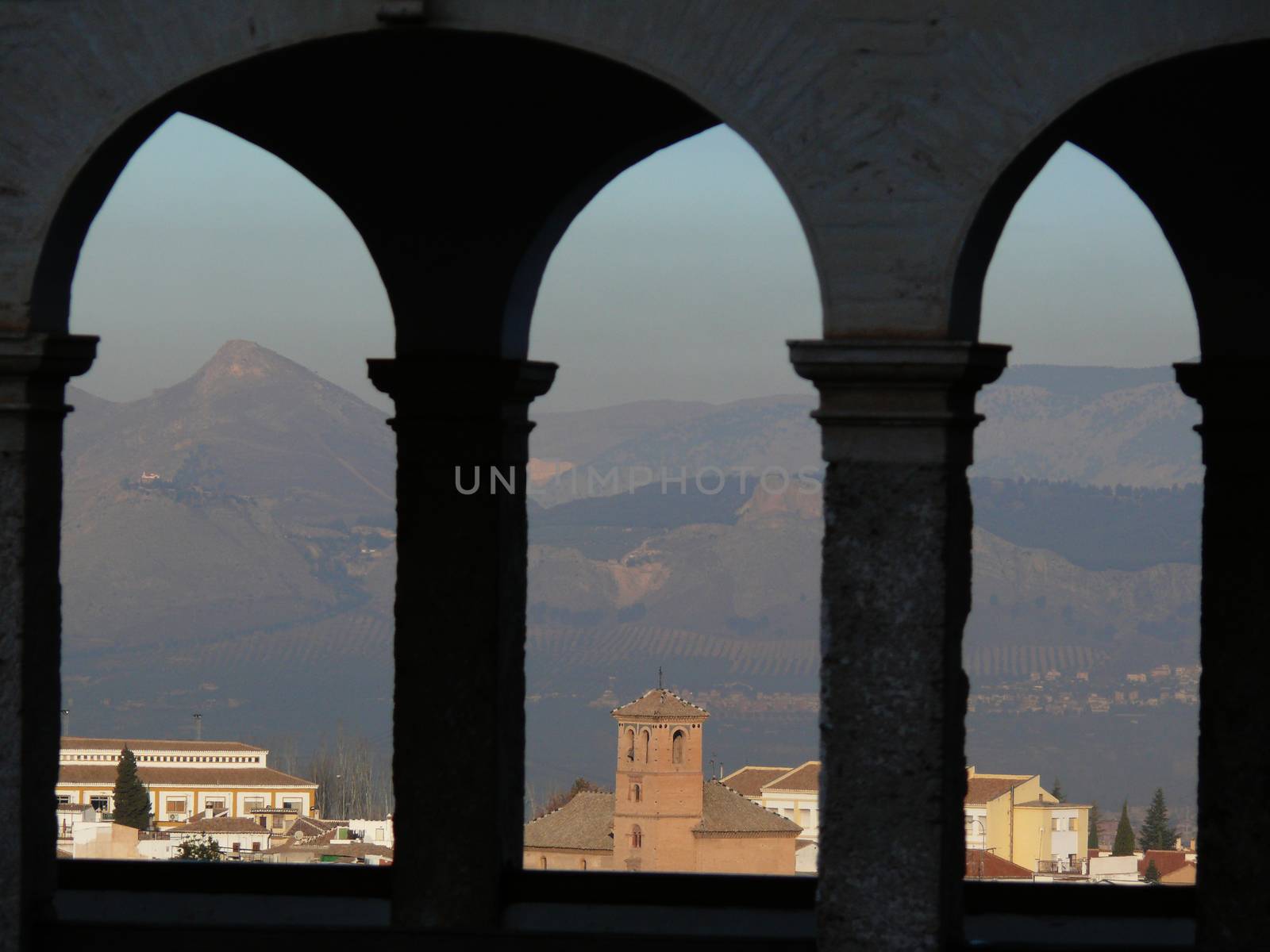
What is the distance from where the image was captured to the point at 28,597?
7.16 metres

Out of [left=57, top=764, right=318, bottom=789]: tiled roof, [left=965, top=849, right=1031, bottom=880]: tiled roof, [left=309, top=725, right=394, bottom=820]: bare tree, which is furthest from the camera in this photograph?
[left=309, top=725, right=394, bottom=820]: bare tree

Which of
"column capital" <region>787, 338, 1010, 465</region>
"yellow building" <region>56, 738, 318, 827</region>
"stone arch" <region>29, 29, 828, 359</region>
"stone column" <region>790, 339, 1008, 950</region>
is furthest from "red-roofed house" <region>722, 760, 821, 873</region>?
"column capital" <region>787, 338, 1010, 465</region>

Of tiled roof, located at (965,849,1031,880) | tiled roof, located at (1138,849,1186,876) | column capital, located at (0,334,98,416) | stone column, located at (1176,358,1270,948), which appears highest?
column capital, located at (0,334,98,416)

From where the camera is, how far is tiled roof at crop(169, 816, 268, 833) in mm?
86000

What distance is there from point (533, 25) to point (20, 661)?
259cm

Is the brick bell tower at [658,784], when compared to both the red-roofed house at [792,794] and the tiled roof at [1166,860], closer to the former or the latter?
the red-roofed house at [792,794]

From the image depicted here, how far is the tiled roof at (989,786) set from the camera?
9456 cm

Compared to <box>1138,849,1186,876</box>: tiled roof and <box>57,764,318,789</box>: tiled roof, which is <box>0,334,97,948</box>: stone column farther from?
<box>57,764,318,789</box>: tiled roof

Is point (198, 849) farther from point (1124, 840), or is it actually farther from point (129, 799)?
point (1124, 840)

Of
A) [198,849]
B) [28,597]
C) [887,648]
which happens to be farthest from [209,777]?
[887,648]

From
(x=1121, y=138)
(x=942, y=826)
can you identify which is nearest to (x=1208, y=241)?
(x=1121, y=138)

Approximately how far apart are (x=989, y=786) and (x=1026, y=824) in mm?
6698

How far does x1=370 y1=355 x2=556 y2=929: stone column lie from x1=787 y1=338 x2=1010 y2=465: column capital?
2731mm

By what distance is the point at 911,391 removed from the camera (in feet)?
21.8
